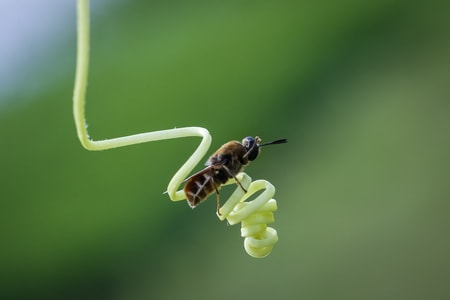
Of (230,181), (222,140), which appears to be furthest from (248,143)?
(222,140)

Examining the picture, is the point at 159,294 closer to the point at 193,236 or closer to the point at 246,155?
the point at 193,236

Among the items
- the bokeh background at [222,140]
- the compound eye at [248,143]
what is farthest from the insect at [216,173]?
the bokeh background at [222,140]

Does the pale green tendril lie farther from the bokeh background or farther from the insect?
the bokeh background

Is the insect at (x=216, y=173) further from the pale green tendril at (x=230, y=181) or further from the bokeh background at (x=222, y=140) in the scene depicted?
the bokeh background at (x=222, y=140)

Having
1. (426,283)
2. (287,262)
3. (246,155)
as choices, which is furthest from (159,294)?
(246,155)

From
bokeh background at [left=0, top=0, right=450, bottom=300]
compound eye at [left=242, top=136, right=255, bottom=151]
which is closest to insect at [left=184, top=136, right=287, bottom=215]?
compound eye at [left=242, top=136, right=255, bottom=151]

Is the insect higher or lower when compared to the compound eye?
lower

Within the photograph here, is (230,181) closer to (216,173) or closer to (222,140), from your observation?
(216,173)

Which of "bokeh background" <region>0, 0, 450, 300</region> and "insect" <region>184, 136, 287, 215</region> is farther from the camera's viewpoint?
"bokeh background" <region>0, 0, 450, 300</region>
